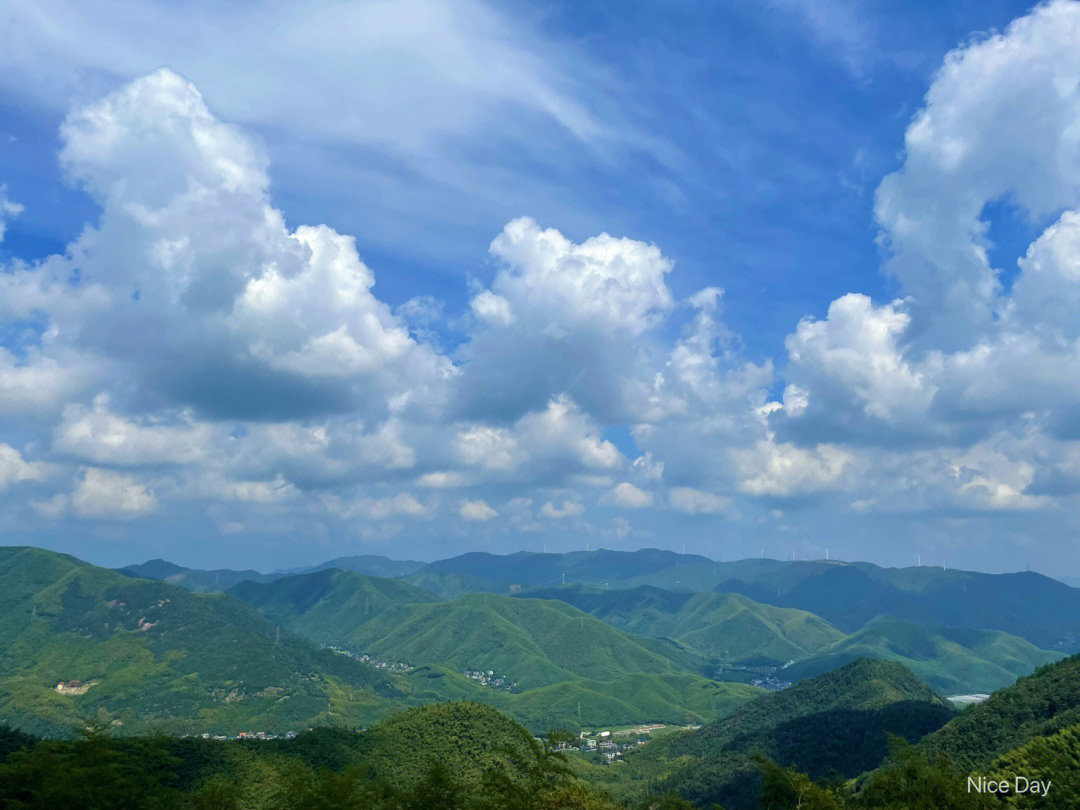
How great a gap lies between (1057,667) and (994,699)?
1632 cm

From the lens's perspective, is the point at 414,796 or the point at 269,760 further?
the point at 269,760

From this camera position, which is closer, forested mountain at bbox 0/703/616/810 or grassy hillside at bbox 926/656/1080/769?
forested mountain at bbox 0/703/616/810

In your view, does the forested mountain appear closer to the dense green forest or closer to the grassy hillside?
the dense green forest

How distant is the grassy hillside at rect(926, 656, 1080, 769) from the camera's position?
436 ft

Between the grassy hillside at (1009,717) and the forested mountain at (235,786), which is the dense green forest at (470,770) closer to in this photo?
the forested mountain at (235,786)

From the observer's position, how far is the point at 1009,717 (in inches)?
5576

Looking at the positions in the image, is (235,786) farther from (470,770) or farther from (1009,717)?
(1009,717)

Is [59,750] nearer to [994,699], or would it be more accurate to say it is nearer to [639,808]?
[639,808]

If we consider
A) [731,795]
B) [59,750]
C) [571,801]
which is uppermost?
[571,801]

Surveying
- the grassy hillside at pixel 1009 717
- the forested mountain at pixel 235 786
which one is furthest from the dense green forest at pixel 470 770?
the grassy hillside at pixel 1009 717

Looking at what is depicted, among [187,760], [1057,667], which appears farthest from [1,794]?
[1057,667]

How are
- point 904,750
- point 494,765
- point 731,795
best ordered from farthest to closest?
1. point 731,795
2. point 494,765
3. point 904,750

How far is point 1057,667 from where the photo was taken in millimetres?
158375

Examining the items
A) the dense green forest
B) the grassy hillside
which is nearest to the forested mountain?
the dense green forest
